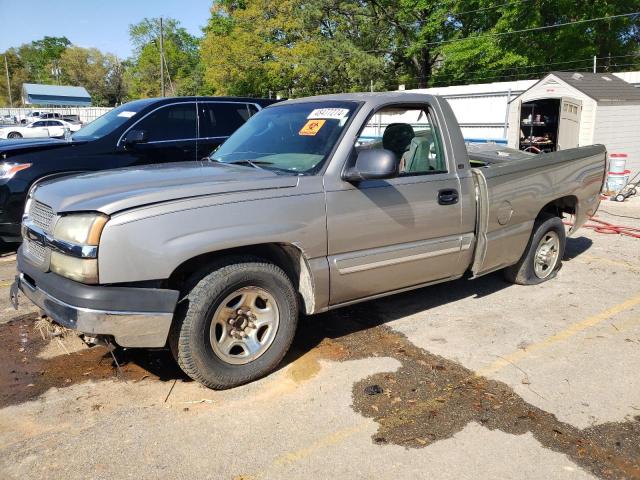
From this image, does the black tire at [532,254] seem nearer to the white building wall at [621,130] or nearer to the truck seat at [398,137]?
the truck seat at [398,137]

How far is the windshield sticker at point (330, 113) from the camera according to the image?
3.99m

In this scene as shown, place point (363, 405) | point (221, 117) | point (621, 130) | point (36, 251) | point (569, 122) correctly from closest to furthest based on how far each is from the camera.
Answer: point (363, 405) < point (36, 251) < point (221, 117) < point (569, 122) < point (621, 130)

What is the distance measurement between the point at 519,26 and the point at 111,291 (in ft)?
114

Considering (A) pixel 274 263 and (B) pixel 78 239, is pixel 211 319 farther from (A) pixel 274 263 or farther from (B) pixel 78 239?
(B) pixel 78 239

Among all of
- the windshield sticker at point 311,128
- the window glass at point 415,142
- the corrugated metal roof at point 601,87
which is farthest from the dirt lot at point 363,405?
the corrugated metal roof at point 601,87

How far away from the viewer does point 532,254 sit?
551 centimetres

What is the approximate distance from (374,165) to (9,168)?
5.07 metres

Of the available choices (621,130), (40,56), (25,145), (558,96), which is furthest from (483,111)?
(40,56)

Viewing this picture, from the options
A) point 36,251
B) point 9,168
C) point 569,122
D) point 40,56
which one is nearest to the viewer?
point 36,251

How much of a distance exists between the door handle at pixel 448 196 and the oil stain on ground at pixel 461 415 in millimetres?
1204

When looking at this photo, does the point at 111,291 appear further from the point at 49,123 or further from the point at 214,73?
the point at 214,73

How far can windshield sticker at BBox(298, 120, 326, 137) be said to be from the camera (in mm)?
3995

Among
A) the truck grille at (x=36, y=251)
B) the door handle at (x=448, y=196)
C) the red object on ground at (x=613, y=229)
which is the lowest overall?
the red object on ground at (x=613, y=229)

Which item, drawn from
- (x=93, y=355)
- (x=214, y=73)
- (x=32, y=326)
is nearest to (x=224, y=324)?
(x=93, y=355)
